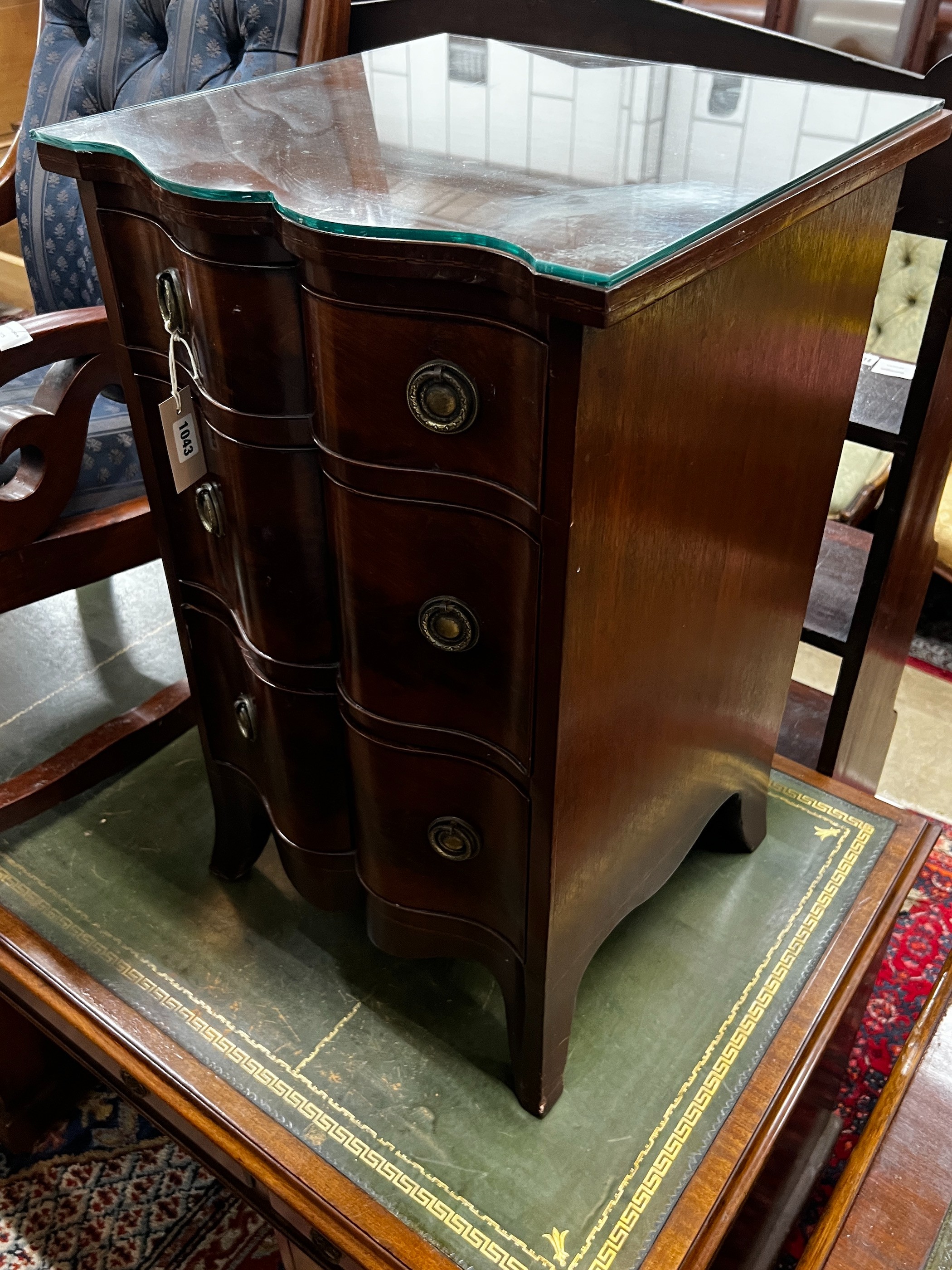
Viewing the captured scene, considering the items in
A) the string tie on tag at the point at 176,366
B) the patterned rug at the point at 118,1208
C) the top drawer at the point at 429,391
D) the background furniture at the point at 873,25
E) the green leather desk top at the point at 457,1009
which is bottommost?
the patterned rug at the point at 118,1208

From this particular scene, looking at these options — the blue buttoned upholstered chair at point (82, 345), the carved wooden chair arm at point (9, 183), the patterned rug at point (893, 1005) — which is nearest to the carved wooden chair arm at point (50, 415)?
the blue buttoned upholstered chair at point (82, 345)

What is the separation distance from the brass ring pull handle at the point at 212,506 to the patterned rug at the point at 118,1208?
2.50ft

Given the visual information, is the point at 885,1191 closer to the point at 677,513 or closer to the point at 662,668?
the point at 662,668

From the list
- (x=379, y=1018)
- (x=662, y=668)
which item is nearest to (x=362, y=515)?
(x=662, y=668)

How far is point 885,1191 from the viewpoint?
0.86 metres

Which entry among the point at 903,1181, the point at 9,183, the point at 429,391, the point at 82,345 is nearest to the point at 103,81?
the point at 9,183

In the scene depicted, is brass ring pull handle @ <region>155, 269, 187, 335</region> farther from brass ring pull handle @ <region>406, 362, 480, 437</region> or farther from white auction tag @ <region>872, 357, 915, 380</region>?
white auction tag @ <region>872, 357, 915, 380</region>

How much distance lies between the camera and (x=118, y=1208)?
122 cm

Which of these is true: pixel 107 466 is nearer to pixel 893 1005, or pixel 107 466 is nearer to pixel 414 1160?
pixel 414 1160

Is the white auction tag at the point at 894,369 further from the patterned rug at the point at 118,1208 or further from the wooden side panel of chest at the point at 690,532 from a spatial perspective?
the patterned rug at the point at 118,1208

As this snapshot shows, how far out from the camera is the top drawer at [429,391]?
614 millimetres

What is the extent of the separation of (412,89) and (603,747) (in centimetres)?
57

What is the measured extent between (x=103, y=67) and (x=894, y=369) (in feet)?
3.56

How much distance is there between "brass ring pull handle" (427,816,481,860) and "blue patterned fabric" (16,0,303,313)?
0.90 m
